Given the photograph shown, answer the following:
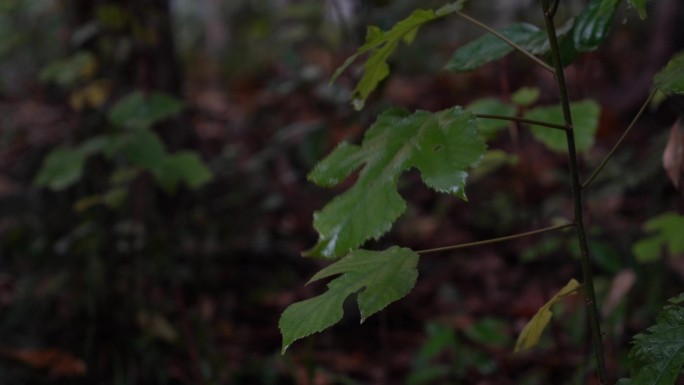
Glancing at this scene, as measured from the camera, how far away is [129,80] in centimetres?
335

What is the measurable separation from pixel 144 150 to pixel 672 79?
1.66 metres

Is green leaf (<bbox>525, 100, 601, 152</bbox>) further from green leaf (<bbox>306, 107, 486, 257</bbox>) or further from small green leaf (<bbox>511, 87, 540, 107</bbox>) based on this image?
green leaf (<bbox>306, 107, 486, 257</bbox>)

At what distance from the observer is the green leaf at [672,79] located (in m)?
1.00

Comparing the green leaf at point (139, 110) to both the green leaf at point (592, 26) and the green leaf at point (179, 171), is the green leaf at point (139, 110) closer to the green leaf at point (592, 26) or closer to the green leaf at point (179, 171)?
the green leaf at point (179, 171)

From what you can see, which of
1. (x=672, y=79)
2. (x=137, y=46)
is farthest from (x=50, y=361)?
(x=672, y=79)

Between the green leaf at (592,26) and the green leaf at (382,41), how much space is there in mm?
262

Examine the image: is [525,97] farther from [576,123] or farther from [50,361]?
[50,361]

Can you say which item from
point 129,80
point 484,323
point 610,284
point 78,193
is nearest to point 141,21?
point 129,80

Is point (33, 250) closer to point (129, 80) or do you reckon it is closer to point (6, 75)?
point (129, 80)

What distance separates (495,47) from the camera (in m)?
1.32

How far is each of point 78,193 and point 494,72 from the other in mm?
4038

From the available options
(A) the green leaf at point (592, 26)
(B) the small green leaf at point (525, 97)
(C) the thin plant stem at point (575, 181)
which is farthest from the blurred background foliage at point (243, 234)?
(C) the thin plant stem at point (575, 181)

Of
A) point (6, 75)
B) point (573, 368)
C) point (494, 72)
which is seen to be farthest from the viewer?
point (6, 75)

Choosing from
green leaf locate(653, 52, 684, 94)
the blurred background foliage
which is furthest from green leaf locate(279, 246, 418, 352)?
the blurred background foliage
